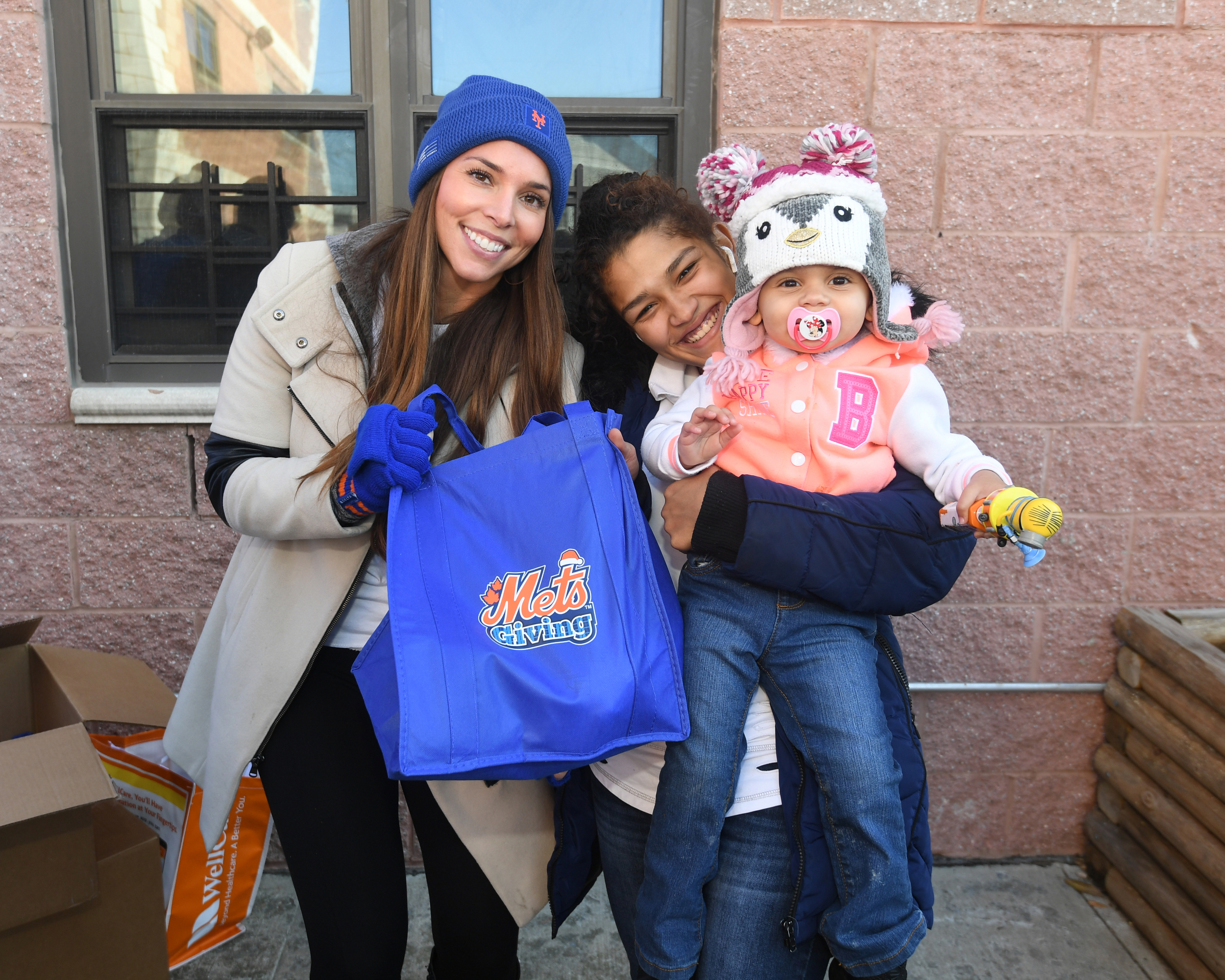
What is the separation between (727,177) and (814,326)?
0.42 metres

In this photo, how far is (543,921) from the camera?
8.39ft

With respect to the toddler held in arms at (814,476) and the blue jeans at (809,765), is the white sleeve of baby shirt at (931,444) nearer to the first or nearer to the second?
the toddler held in arms at (814,476)

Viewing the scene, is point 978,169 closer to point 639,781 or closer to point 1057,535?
point 1057,535

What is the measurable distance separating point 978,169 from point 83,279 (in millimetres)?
2723

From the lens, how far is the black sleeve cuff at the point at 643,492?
5.36 feet

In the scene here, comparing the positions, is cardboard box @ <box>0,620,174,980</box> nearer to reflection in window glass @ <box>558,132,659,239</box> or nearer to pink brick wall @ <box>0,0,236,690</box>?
pink brick wall @ <box>0,0,236,690</box>

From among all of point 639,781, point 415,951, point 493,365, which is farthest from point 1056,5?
point 415,951

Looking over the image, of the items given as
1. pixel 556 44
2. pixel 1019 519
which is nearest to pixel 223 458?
pixel 1019 519

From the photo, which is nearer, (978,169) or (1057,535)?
(978,169)

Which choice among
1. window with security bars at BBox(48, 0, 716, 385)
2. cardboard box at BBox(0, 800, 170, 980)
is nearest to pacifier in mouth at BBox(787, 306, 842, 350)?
window with security bars at BBox(48, 0, 716, 385)

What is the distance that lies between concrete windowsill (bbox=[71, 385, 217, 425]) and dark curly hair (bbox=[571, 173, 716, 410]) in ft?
4.24

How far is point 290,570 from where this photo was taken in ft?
5.03

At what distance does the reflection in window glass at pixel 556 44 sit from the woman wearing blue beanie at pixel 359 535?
104 cm

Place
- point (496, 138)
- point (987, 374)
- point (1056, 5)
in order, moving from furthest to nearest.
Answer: point (987, 374) → point (1056, 5) → point (496, 138)
